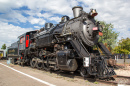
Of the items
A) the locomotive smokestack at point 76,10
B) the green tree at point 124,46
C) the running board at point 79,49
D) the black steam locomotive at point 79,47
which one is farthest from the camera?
the green tree at point 124,46

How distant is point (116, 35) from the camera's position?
17656 mm

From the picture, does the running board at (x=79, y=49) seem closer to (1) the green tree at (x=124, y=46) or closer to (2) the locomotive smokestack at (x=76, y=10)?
(2) the locomotive smokestack at (x=76, y=10)

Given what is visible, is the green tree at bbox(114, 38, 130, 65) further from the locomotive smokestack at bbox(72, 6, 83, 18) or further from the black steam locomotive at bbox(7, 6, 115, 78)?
the locomotive smokestack at bbox(72, 6, 83, 18)

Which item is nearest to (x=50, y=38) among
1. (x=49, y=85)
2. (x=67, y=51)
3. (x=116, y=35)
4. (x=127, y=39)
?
(x=67, y=51)

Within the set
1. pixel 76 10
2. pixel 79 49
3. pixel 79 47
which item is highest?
pixel 76 10

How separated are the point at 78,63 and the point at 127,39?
7.26 meters

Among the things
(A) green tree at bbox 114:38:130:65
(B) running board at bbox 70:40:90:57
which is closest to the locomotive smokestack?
(B) running board at bbox 70:40:90:57

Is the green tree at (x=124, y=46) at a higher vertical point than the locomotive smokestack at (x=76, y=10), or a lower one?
lower

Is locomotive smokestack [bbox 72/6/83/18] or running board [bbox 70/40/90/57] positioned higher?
locomotive smokestack [bbox 72/6/83/18]

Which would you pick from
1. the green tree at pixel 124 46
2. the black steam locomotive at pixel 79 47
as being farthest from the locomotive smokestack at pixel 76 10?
the green tree at pixel 124 46

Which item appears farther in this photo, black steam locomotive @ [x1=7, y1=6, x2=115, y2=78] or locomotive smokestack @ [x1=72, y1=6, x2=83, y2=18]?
locomotive smokestack @ [x1=72, y1=6, x2=83, y2=18]

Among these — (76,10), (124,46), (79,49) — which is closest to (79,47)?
(79,49)

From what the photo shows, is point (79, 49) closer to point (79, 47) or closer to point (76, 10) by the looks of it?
point (79, 47)

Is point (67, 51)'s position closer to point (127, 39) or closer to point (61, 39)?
point (61, 39)
